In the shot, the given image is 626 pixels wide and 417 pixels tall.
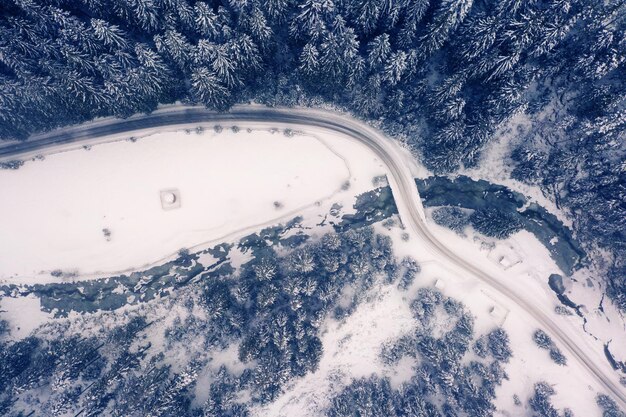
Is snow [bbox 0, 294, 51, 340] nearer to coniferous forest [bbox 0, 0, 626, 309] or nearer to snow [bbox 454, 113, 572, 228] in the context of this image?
coniferous forest [bbox 0, 0, 626, 309]

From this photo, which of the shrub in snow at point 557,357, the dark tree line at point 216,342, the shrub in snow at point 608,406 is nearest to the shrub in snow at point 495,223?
the dark tree line at point 216,342

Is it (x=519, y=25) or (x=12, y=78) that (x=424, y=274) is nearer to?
(x=519, y=25)

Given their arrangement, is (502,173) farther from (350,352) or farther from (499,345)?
(350,352)

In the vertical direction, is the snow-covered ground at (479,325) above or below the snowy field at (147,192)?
→ below

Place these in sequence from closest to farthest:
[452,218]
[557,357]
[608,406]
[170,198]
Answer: [170,198]
[608,406]
[557,357]
[452,218]

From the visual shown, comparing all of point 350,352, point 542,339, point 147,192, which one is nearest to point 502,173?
point 542,339

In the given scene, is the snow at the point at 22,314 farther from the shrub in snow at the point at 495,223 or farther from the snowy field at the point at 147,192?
the shrub in snow at the point at 495,223
